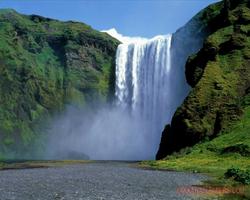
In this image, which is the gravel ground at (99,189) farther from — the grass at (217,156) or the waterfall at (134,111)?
the waterfall at (134,111)

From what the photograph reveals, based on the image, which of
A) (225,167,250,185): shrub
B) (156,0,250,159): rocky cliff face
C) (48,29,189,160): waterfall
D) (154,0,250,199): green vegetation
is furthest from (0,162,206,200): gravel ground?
(48,29,189,160): waterfall

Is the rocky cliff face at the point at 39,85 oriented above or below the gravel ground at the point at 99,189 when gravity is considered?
above

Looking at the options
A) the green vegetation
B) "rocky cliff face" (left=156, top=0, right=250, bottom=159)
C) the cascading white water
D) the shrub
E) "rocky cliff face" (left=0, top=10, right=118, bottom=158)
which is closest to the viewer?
the shrub

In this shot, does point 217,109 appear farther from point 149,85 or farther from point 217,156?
point 149,85

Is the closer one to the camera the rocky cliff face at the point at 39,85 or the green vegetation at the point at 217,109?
the green vegetation at the point at 217,109

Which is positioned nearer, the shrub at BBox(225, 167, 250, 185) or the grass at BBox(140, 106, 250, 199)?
the shrub at BBox(225, 167, 250, 185)

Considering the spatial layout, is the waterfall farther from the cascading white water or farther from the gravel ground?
the gravel ground

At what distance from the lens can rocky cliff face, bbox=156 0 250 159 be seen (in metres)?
96.2

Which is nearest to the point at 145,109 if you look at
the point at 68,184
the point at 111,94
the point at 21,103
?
the point at 111,94

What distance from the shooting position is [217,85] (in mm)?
103438

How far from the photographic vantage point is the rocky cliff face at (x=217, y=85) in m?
96.2

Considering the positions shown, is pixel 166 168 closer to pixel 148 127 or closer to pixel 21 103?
pixel 148 127

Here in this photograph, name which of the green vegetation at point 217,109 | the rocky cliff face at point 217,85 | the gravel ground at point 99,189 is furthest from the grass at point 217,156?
the gravel ground at point 99,189

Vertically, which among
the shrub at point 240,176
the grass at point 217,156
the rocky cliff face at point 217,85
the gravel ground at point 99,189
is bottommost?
the gravel ground at point 99,189
